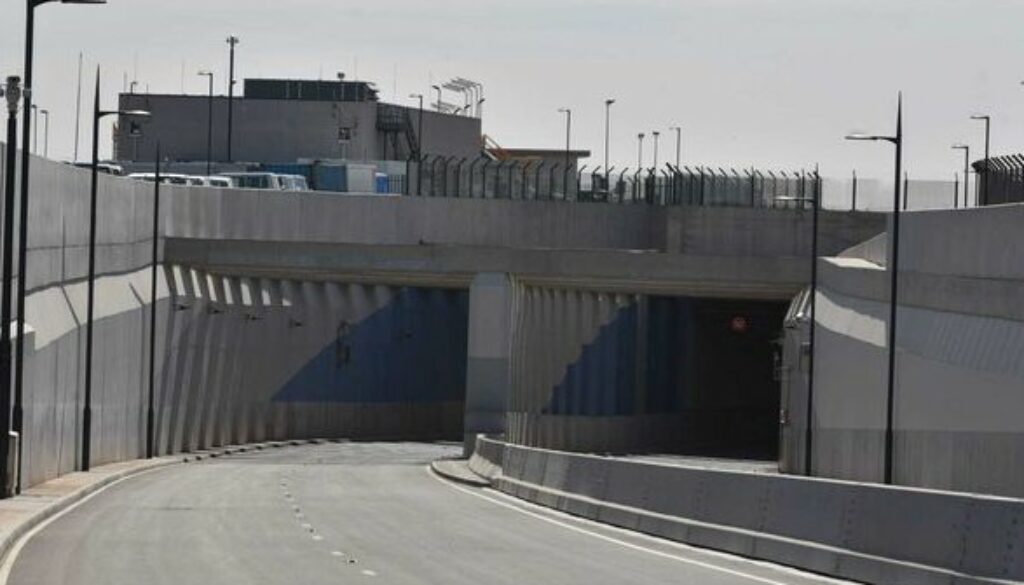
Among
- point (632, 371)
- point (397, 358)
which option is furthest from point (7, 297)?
point (397, 358)

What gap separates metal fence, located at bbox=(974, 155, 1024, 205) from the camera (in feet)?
196

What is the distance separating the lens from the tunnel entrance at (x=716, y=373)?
98062mm

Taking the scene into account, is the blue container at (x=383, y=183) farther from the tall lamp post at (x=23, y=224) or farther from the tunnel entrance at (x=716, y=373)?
the tall lamp post at (x=23, y=224)

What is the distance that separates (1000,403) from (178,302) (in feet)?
120

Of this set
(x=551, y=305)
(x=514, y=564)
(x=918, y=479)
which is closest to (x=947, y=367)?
(x=918, y=479)

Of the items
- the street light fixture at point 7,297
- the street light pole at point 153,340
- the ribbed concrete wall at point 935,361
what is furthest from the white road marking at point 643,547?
the street light pole at point 153,340

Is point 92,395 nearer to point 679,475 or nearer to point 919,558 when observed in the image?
point 679,475

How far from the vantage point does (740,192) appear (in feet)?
331

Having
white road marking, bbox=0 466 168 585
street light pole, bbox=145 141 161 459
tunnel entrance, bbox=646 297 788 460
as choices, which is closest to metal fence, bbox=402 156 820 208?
tunnel entrance, bbox=646 297 788 460

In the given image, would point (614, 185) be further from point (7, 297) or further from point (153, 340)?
point (7, 297)

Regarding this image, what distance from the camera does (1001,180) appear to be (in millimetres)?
63781

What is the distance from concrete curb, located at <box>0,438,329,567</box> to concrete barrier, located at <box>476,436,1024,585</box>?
885 centimetres

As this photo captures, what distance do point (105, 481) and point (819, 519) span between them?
28.5 m

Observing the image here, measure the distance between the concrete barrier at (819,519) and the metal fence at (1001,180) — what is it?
19783 millimetres
